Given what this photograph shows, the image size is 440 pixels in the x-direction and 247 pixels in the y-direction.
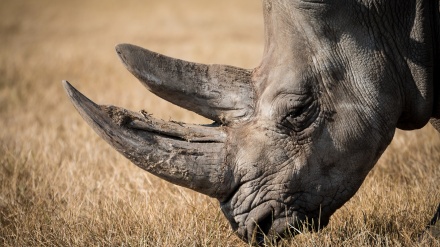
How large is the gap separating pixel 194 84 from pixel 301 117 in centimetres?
61

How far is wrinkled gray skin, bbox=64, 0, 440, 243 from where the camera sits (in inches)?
137

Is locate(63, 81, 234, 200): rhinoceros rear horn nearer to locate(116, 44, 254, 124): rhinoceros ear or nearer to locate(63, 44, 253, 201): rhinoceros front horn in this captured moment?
locate(63, 44, 253, 201): rhinoceros front horn

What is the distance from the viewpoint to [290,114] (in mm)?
3537

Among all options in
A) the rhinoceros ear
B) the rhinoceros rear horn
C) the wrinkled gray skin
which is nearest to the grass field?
the wrinkled gray skin

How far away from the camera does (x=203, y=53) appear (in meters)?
12.2

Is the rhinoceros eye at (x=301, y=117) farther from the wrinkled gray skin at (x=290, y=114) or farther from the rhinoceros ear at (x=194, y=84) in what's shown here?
the rhinoceros ear at (x=194, y=84)

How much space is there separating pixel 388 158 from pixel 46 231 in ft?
9.74

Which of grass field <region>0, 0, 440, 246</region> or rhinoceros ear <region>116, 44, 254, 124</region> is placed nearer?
rhinoceros ear <region>116, 44, 254, 124</region>

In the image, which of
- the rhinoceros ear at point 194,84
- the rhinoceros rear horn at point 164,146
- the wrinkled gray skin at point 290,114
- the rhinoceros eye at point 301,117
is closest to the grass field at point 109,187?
the wrinkled gray skin at point 290,114

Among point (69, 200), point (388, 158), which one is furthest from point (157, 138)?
point (388, 158)

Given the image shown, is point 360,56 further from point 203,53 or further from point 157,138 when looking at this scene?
point 203,53

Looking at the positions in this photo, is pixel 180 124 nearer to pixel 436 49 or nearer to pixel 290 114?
pixel 290 114

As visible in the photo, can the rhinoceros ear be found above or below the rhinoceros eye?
above

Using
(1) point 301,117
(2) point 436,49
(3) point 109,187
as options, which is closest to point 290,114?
(1) point 301,117
